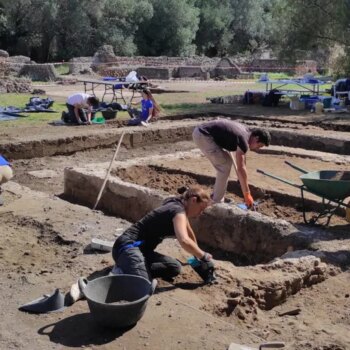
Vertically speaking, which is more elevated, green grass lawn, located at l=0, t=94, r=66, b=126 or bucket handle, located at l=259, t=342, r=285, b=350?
bucket handle, located at l=259, t=342, r=285, b=350

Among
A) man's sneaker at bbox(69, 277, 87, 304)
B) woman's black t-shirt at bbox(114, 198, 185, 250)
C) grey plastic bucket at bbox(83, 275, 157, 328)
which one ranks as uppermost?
woman's black t-shirt at bbox(114, 198, 185, 250)

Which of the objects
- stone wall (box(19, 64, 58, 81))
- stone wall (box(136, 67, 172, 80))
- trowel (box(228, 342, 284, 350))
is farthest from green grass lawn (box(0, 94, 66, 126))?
stone wall (box(136, 67, 172, 80))

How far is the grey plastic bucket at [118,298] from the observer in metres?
4.31

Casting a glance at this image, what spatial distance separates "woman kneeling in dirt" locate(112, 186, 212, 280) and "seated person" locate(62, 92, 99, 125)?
33.1 ft

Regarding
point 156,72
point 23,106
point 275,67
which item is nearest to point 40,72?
point 156,72

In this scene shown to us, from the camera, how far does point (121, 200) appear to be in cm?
839

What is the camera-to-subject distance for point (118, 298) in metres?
4.77

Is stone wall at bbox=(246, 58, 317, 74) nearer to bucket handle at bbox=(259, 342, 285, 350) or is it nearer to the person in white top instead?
the person in white top

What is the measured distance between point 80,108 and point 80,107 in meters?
0.07

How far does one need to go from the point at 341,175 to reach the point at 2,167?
177 inches

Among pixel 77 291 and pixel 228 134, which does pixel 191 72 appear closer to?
pixel 228 134

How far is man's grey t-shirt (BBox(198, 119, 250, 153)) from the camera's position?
7.09m

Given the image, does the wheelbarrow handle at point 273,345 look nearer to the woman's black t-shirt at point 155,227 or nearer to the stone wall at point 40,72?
the woman's black t-shirt at point 155,227

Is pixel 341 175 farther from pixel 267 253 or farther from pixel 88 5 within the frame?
pixel 88 5
